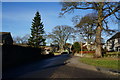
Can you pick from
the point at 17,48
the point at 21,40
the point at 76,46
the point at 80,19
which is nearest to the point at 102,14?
the point at 80,19

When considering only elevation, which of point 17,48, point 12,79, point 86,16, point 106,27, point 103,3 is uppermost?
point 103,3

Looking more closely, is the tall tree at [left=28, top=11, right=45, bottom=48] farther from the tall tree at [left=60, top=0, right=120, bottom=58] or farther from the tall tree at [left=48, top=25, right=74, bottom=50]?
the tall tree at [left=60, top=0, right=120, bottom=58]

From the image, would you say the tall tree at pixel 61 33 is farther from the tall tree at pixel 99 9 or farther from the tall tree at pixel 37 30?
the tall tree at pixel 99 9

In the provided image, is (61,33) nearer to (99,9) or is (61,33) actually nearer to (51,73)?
(99,9)

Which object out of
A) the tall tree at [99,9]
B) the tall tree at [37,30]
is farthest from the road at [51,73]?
the tall tree at [37,30]

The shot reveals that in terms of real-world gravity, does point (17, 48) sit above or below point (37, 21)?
below

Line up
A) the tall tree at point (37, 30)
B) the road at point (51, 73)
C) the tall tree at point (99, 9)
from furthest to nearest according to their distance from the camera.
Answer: the tall tree at point (37, 30) < the tall tree at point (99, 9) < the road at point (51, 73)

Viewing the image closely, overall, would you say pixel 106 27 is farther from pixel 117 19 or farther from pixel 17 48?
pixel 17 48

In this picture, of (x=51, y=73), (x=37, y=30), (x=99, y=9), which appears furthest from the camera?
(x=37, y=30)

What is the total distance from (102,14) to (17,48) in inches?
558

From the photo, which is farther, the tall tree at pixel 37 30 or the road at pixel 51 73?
the tall tree at pixel 37 30

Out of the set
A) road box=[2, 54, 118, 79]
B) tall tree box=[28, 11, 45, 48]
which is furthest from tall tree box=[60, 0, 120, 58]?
tall tree box=[28, 11, 45, 48]

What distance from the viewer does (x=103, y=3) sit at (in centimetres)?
2084

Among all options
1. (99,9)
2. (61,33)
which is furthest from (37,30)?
(99,9)
